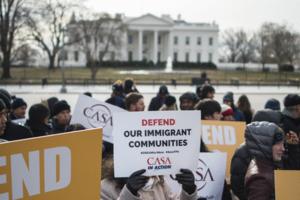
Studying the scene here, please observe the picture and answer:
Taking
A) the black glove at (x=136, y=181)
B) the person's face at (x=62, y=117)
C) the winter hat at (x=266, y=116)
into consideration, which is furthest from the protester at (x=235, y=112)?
the black glove at (x=136, y=181)

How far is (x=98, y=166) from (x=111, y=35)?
56.4 m

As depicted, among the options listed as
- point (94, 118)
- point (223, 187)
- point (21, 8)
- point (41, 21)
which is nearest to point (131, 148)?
point (223, 187)

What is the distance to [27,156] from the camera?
284cm

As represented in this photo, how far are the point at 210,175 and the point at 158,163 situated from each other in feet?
4.36

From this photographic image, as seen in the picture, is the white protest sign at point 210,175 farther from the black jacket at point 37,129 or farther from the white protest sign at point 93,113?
the black jacket at point 37,129

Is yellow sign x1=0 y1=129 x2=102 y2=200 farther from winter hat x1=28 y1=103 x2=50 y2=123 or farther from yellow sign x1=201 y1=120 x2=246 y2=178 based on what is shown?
winter hat x1=28 y1=103 x2=50 y2=123

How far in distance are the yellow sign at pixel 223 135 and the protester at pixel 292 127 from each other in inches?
23.2

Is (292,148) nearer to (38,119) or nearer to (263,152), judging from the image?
(263,152)

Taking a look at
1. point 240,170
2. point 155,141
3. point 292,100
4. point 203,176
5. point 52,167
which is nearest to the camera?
point 52,167

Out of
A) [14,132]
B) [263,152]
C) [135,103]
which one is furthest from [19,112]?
[263,152]

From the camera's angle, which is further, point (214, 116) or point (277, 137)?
point (214, 116)

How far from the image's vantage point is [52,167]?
298 centimetres

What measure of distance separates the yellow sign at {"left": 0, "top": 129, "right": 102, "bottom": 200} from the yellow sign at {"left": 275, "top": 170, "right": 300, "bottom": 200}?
1326 mm

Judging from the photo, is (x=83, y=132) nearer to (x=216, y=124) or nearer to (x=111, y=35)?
(x=216, y=124)
